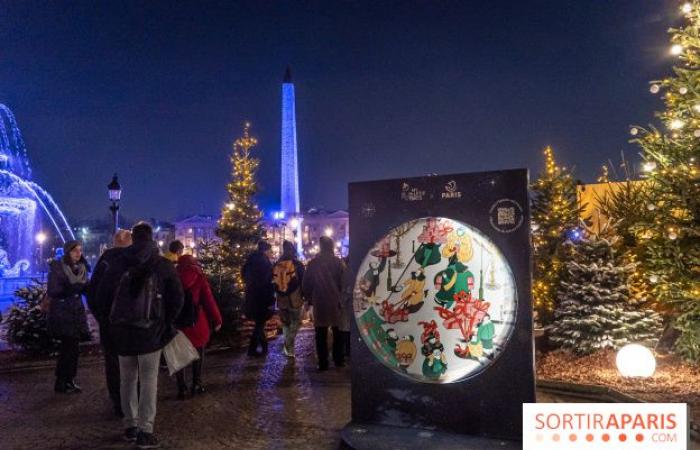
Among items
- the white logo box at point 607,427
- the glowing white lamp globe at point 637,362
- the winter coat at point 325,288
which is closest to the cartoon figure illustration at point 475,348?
the white logo box at point 607,427

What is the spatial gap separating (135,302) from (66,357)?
10.5ft

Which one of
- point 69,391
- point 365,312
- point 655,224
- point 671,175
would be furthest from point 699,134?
point 69,391

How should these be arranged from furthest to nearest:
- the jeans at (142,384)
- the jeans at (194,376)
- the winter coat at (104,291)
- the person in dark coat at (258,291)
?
the person in dark coat at (258,291)
the jeans at (194,376)
the winter coat at (104,291)
the jeans at (142,384)

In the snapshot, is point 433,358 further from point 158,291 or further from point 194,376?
point 194,376

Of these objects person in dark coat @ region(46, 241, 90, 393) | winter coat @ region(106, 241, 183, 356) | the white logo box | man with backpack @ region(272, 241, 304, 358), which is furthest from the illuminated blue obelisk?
the white logo box

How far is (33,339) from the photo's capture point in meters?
10.6

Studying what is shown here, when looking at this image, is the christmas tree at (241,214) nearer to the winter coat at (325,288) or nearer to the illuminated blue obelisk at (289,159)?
the winter coat at (325,288)

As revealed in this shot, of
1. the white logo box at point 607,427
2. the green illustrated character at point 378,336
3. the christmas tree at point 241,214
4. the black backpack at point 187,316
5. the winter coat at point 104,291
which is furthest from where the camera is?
the christmas tree at point 241,214

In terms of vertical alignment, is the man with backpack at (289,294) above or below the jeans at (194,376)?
above

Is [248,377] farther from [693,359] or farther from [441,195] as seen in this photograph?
[693,359]

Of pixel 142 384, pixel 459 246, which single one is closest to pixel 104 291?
pixel 142 384

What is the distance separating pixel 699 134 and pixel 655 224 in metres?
1.38

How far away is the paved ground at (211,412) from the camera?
5859mm

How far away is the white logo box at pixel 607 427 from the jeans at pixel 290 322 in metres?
7.05
